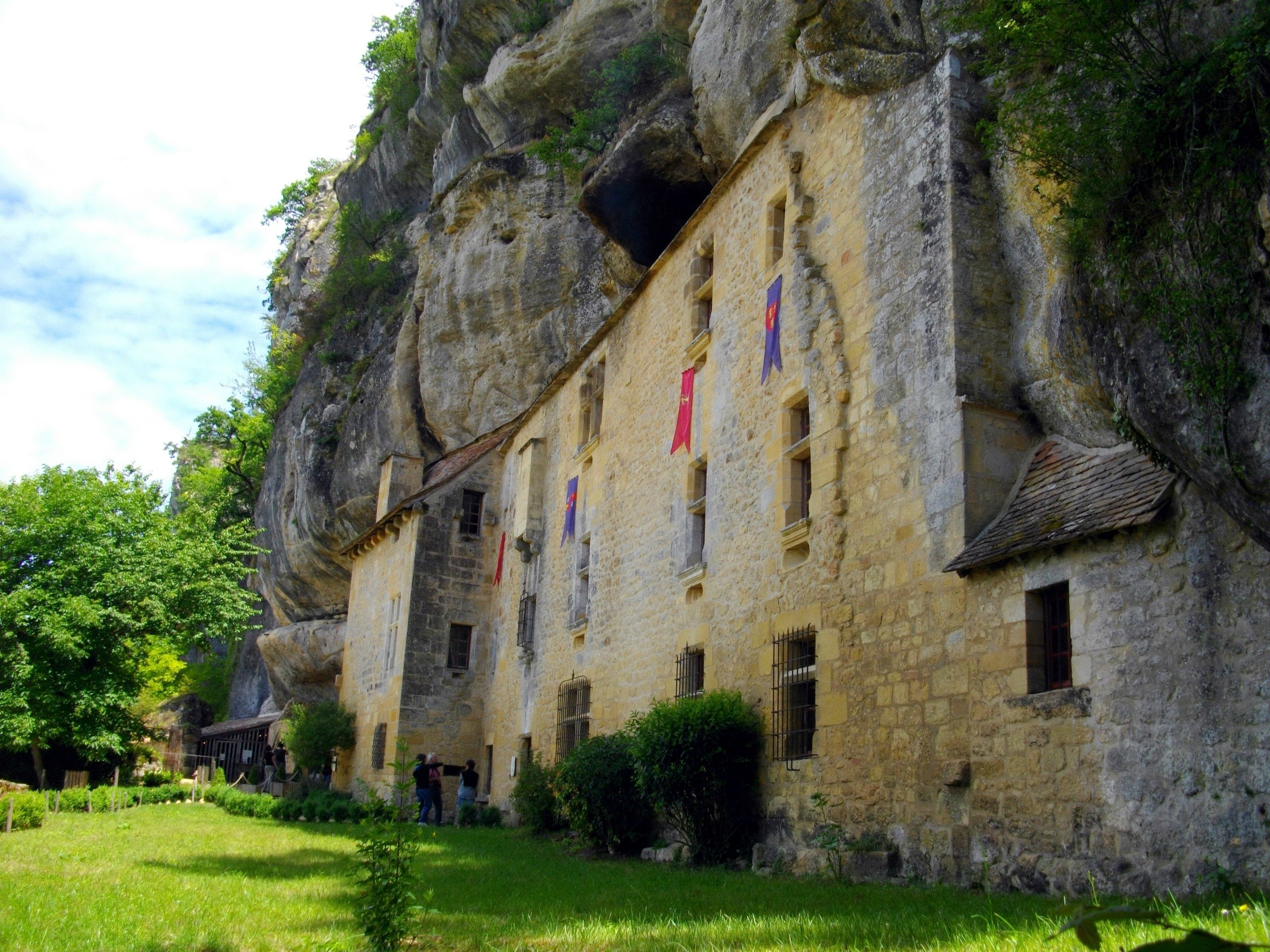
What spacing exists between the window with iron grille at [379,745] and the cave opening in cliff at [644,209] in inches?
468

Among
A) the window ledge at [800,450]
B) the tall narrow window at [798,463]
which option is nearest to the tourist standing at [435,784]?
the tall narrow window at [798,463]

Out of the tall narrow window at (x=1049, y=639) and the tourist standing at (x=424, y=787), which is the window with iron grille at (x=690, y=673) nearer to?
the tall narrow window at (x=1049, y=639)

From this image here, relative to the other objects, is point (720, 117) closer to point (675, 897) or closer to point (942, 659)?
point (942, 659)

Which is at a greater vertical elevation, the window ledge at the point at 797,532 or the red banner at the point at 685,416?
the red banner at the point at 685,416

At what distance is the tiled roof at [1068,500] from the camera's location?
724 cm

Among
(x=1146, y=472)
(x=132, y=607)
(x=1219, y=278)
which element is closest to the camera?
(x=1219, y=278)

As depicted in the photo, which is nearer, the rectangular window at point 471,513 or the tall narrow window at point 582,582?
the tall narrow window at point 582,582

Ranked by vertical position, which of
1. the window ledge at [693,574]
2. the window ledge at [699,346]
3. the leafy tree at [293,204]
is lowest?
the window ledge at [693,574]

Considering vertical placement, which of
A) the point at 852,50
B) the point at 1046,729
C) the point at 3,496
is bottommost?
the point at 1046,729

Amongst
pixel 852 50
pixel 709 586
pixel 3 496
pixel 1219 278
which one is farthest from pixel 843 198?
pixel 3 496

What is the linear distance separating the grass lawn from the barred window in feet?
26.0

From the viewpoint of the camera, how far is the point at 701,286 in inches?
607

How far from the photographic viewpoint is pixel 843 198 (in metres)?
11.7

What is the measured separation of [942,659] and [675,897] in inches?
116
